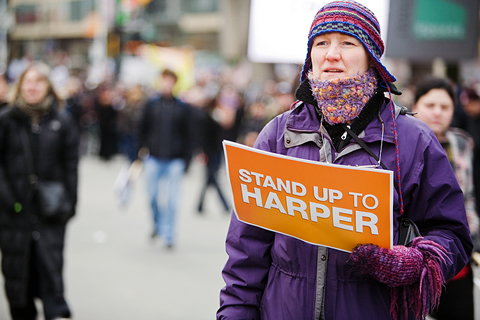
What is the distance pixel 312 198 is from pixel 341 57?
0.49 meters

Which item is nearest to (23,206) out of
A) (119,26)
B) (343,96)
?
(343,96)

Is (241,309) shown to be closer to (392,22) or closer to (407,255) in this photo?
(407,255)

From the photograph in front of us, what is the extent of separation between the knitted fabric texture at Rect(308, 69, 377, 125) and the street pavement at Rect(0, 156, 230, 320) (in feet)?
11.0

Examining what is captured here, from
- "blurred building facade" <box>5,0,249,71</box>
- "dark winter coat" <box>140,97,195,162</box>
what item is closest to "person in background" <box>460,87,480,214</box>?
"dark winter coat" <box>140,97,195,162</box>

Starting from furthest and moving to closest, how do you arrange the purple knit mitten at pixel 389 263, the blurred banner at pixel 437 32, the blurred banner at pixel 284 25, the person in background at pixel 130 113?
the person in background at pixel 130 113 → the blurred banner at pixel 437 32 → the blurred banner at pixel 284 25 → the purple knit mitten at pixel 389 263

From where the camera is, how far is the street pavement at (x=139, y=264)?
5.14 meters

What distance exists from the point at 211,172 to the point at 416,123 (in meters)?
7.99

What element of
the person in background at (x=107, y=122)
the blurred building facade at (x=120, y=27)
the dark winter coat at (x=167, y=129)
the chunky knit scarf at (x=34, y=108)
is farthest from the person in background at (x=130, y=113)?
the chunky knit scarf at (x=34, y=108)

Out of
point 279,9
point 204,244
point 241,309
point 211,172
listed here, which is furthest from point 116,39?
point 241,309

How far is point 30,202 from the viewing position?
431 centimetres

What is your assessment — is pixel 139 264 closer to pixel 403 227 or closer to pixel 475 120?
pixel 403 227

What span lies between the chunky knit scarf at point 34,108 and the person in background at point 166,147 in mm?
Answer: 3172

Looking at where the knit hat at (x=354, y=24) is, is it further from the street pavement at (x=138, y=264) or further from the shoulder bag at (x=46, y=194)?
the street pavement at (x=138, y=264)

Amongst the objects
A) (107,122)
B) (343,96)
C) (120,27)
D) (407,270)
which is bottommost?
(107,122)
